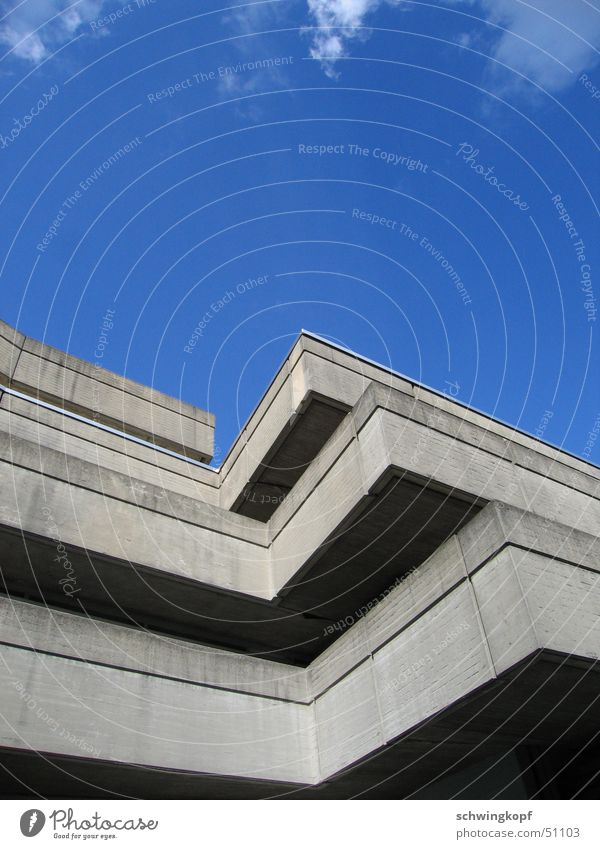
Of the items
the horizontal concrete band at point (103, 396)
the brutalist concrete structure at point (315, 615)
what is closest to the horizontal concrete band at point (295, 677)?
the brutalist concrete structure at point (315, 615)

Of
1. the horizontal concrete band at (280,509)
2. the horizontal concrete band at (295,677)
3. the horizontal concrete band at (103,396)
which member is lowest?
the horizontal concrete band at (295,677)

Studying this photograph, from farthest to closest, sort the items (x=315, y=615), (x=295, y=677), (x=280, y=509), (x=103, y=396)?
1. (x=103, y=396)
2. (x=280, y=509)
3. (x=315, y=615)
4. (x=295, y=677)

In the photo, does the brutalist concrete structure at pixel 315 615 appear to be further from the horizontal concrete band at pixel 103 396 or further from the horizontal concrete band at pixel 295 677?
the horizontal concrete band at pixel 103 396

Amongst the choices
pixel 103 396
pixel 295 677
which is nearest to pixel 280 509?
pixel 295 677

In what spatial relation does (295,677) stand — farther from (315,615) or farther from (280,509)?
(280,509)

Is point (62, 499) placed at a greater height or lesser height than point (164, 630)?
greater

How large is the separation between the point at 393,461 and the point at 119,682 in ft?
20.6

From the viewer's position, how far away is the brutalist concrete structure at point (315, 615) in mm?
9383

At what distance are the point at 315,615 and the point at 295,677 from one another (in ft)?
7.09

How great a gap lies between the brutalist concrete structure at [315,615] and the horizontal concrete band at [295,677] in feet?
0.11

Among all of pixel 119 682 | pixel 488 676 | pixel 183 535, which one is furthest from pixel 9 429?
pixel 488 676

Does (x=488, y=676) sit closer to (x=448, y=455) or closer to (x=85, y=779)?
(x=448, y=455)

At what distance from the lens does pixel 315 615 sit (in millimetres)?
14805

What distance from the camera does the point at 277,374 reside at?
729 inches
